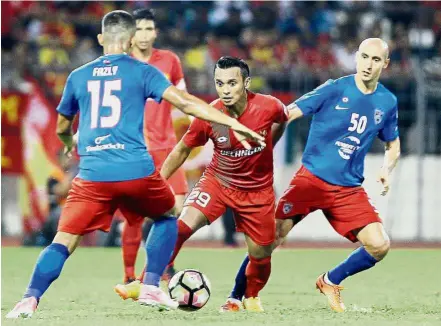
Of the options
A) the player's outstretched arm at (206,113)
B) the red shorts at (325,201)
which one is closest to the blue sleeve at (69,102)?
the player's outstretched arm at (206,113)

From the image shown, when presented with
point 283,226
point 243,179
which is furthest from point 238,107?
point 283,226

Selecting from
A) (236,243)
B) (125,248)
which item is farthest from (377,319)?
(236,243)

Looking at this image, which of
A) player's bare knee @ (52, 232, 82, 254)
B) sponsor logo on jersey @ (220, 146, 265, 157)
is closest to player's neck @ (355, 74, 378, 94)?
sponsor logo on jersey @ (220, 146, 265, 157)

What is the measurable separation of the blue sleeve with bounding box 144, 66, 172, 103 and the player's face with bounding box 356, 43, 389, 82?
213 centimetres

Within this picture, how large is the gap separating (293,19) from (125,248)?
1228cm

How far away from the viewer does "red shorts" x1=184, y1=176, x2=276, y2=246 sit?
903 cm

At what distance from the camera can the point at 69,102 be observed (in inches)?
320

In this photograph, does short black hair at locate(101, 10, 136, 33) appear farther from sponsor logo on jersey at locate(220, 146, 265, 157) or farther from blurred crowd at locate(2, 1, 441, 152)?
blurred crowd at locate(2, 1, 441, 152)

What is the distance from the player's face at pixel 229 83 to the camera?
8.75 metres

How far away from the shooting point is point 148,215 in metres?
8.30

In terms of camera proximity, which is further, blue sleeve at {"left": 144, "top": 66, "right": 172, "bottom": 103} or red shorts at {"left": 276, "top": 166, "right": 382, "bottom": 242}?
red shorts at {"left": 276, "top": 166, "right": 382, "bottom": 242}

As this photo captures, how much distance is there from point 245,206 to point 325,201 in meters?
0.79

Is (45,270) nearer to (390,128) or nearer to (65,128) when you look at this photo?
(65,128)

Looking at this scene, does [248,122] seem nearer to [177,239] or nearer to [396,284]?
[177,239]
